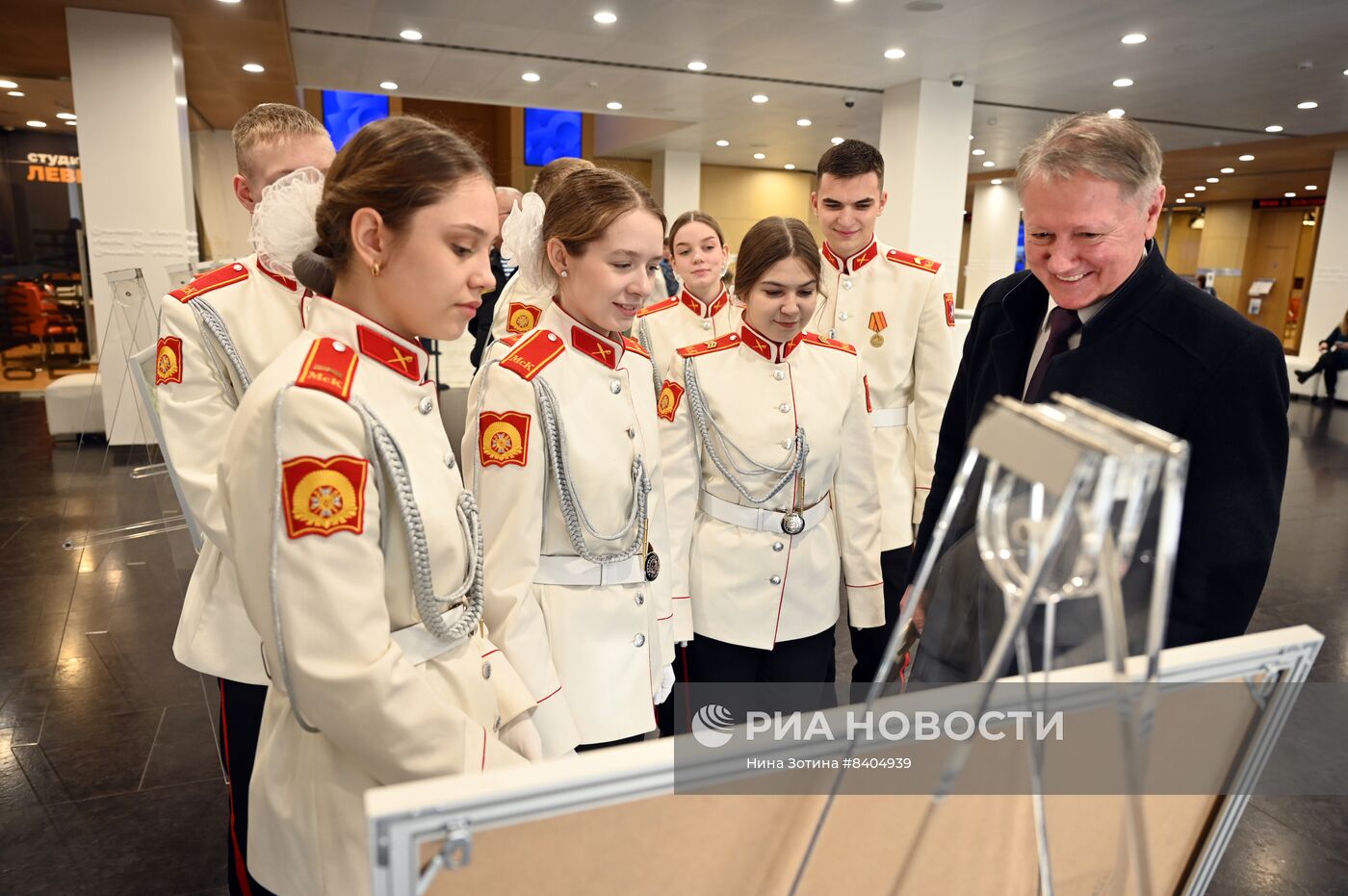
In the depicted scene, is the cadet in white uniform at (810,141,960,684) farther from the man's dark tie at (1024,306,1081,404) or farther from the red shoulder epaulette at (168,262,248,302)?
the red shoulder epaulette at (168,262,248,302)

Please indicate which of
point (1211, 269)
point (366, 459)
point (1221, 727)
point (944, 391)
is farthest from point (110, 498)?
point (1211, 269)

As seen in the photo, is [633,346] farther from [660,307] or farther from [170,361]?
[660,307]

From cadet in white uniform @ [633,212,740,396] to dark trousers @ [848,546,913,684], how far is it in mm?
1187

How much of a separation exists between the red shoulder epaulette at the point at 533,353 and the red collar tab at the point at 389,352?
450mm

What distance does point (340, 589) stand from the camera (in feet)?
3.18

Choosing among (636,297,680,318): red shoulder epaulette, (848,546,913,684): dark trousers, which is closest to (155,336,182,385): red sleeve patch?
(848,546,913,684): dark trousers

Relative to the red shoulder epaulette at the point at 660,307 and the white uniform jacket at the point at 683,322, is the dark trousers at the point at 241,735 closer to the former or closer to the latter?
the white uniform jacket at the point at 683,322

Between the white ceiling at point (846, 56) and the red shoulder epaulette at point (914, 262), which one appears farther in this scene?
the white ceiling at point (846, 56)

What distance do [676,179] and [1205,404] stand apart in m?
14.6

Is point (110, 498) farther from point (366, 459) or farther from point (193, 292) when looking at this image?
point (366, 459)

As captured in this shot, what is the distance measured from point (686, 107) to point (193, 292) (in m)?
10.2

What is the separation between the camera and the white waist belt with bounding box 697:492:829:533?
2.16m

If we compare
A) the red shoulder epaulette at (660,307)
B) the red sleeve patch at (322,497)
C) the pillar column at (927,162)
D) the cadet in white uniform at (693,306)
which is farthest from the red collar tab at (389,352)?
the pillar column at (927,162)

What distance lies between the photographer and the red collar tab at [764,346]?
2215mm
